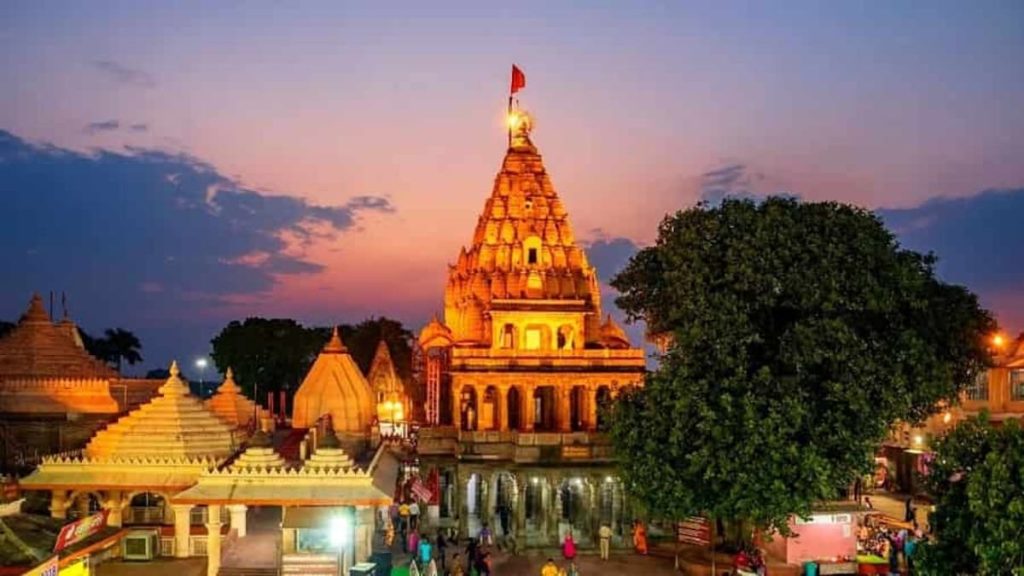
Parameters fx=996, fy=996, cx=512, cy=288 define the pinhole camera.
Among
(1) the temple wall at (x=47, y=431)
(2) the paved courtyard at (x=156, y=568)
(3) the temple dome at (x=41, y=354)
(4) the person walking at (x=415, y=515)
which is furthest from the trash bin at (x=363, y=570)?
(3) the temple dome at (x=41, y=354)

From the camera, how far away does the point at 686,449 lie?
80.1 feet

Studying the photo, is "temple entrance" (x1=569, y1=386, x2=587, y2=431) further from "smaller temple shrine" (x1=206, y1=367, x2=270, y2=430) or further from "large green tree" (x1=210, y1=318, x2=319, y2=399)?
"large green tree" (x1=210, y1=318, x2=319, y2=399)

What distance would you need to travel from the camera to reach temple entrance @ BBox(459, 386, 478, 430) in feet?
148

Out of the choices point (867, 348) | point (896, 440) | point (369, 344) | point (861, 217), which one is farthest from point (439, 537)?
point (369, 344)

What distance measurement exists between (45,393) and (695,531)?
23.9 metres

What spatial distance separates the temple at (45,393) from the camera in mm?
35094

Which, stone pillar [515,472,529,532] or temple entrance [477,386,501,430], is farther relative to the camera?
temple entrance [477,386,501,430]

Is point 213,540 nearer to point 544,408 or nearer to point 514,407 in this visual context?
point 544,408

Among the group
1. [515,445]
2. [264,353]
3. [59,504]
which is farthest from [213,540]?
[264,353]

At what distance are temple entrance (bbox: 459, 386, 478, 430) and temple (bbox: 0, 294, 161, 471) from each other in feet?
47.5

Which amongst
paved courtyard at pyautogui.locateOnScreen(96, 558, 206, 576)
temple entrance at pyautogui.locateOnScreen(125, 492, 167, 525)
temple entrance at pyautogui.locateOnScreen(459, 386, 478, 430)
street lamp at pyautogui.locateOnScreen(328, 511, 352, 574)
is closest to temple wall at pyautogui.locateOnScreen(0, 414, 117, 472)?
temple entrance at pyautogui.locateOnScreen(125, 492, 167, 525)

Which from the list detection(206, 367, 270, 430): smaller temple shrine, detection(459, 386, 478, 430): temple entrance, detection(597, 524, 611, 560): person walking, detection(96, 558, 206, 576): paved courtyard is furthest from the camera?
detection(459, 386, 478, 430): temple entrance

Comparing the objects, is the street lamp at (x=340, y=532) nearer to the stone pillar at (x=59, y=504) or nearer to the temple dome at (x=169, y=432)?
the temple dome at (x=169, y=432)

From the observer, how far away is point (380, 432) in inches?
1612
